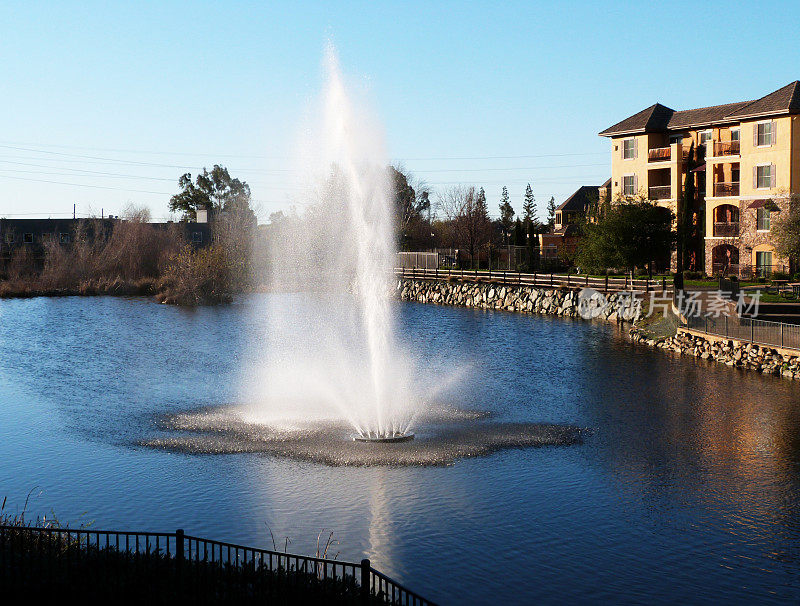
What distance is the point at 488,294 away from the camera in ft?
248

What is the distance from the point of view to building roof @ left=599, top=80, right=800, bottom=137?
2517 inches

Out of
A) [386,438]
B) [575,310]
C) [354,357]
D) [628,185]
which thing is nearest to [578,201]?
[628,185]

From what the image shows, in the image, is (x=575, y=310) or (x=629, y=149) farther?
(x=629, y=149)

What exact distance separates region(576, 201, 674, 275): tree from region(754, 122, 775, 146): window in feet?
33.4

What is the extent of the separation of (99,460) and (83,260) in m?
80.3

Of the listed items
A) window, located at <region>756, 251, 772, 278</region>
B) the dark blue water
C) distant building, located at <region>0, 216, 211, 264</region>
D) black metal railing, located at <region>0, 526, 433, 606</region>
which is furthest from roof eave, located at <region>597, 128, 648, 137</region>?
black metal railing, located at <region>0, 526, 433, 606</region>

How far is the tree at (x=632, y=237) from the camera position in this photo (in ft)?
203

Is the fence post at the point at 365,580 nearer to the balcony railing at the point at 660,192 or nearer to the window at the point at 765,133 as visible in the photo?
the window at the point at 765,133

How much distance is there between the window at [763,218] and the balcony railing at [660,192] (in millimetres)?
12358

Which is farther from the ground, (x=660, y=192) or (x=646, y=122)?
(x=646, y=122)

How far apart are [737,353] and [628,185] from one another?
147 feet

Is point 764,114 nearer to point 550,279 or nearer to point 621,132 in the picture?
point 621,132

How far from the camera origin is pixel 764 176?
215ft

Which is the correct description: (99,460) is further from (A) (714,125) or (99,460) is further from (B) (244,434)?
(A) (714,125)
